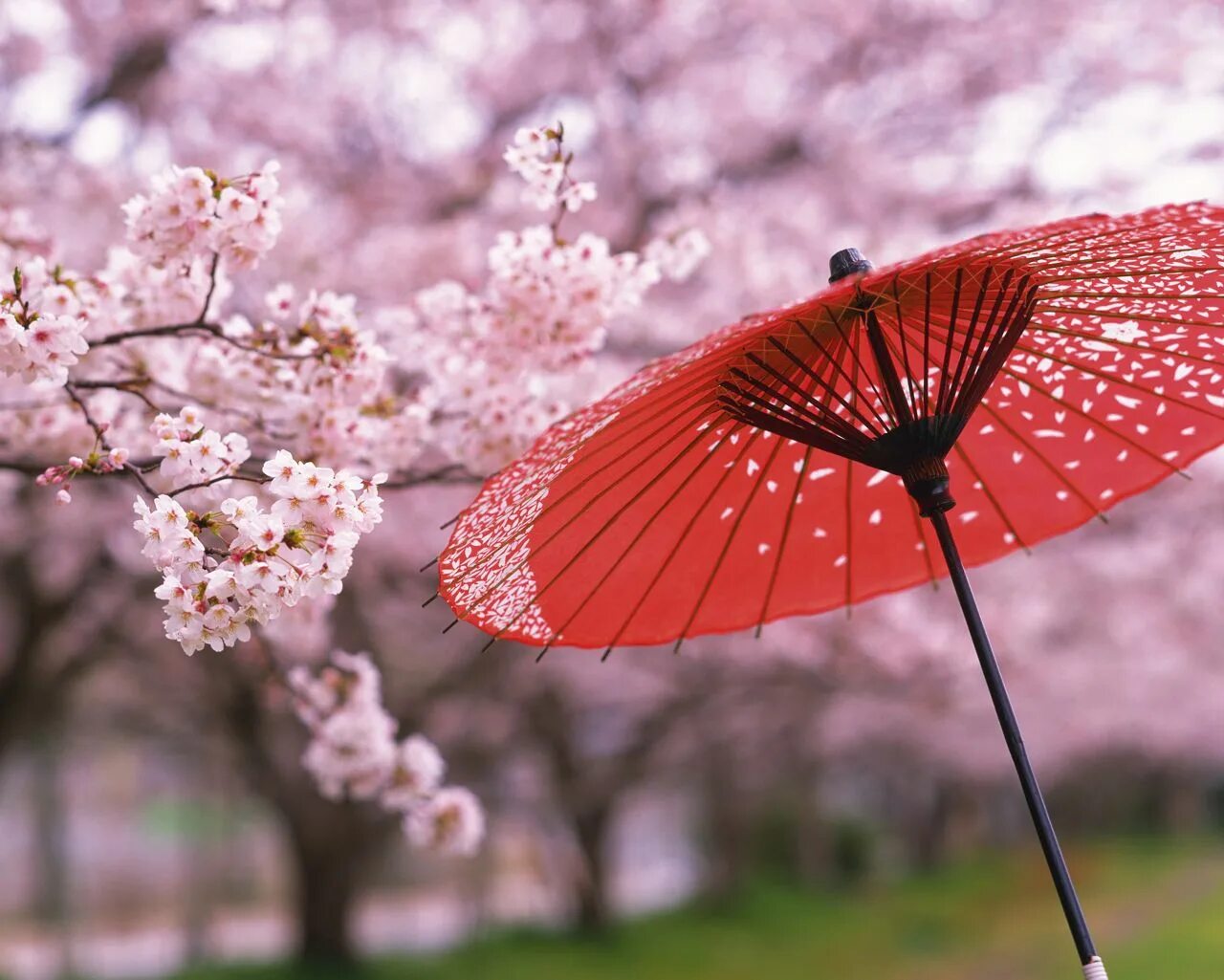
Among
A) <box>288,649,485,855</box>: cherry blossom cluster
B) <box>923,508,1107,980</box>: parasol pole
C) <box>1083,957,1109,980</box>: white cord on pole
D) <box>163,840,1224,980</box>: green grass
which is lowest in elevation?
<box>163,840,1224,980</box>: green grass

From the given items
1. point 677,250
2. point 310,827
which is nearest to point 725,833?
point 310,827

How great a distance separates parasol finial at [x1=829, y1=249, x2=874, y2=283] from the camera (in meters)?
1.89

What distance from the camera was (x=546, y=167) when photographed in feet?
8.63

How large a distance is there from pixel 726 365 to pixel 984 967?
12703 millimetres

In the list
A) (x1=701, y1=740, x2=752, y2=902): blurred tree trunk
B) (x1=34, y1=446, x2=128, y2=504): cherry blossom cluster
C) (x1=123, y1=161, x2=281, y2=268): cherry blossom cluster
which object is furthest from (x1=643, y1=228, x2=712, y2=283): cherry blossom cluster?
(x1=701, y1=740, x2=752, y2=902): blurred tree trunk

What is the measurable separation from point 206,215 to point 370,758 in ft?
5.41

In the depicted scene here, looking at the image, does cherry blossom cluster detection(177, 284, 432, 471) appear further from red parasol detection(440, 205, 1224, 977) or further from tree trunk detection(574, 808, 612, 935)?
tree trunk detection(574, 808, 612, 935)

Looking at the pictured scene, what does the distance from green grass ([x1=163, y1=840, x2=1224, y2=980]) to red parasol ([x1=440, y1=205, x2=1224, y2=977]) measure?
978 cm

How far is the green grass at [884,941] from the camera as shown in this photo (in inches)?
478

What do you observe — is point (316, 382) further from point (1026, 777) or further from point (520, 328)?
point (1026, 777)

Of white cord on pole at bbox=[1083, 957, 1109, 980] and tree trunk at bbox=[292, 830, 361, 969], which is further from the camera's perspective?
tree trunk at bbox=[292, 830, 361, 969]

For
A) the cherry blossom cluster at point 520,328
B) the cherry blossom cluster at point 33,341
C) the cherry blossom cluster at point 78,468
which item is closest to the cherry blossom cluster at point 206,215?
the cherry blossom cluster at point 33,341

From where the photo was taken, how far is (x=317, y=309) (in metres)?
2.57

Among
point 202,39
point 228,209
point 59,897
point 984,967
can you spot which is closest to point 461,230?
point 202,39
